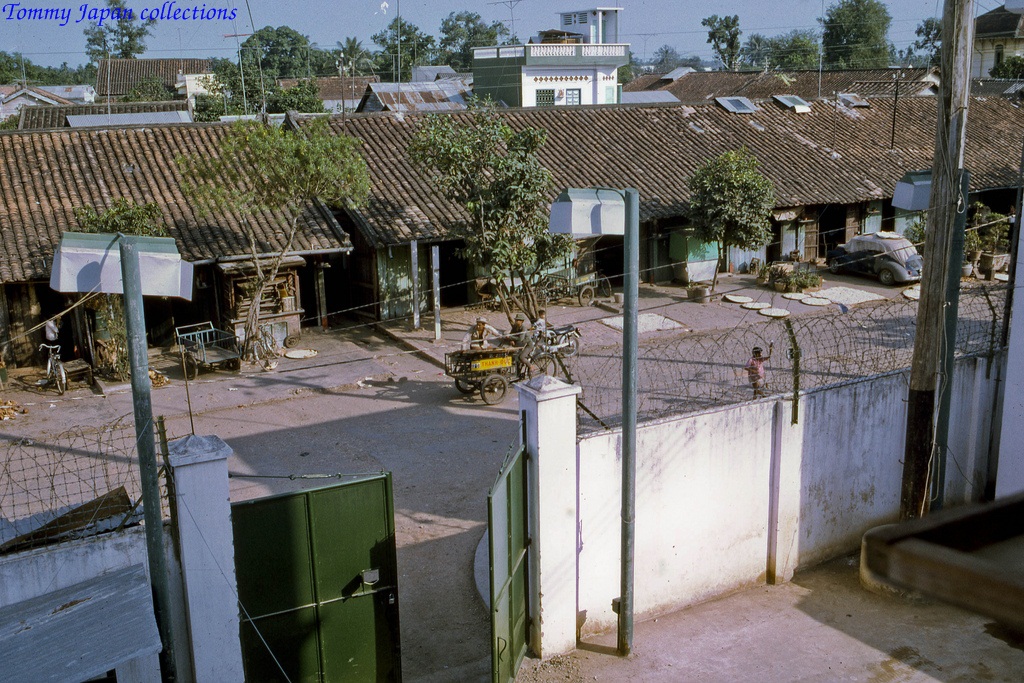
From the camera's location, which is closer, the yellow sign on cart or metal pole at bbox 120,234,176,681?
metal pole at bbox 120,234,176,681

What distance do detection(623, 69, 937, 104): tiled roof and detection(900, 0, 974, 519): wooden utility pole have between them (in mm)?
25021

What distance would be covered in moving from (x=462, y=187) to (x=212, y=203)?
5.17 metres

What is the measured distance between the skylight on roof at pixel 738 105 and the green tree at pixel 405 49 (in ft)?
89.2

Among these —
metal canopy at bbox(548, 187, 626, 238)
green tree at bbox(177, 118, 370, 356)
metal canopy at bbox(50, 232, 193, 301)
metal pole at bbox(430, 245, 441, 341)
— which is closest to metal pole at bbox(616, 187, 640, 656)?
metal canopy at bbox(548, 187, 626, 238)

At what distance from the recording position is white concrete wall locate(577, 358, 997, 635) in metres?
8.75

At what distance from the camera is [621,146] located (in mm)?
25219

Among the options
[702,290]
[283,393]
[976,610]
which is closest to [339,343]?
[283,393]

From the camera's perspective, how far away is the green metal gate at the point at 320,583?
7.11 metres

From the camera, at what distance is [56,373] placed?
16.9 metres

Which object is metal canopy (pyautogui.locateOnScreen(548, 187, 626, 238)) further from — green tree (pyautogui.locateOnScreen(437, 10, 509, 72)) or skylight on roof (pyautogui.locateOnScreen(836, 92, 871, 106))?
green tree (pyautogui.locateOnScreen(437, 10, 509, 72))

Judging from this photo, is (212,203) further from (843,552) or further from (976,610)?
(976,610)

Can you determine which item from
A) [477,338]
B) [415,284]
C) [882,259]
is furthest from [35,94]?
[882,259]

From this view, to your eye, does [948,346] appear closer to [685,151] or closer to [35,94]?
[685,151]

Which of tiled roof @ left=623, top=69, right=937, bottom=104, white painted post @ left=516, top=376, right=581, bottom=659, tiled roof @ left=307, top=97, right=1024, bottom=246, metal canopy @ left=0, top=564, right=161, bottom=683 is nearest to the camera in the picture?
metal canopy @ left=0, top=564, right=161, bottom=683
